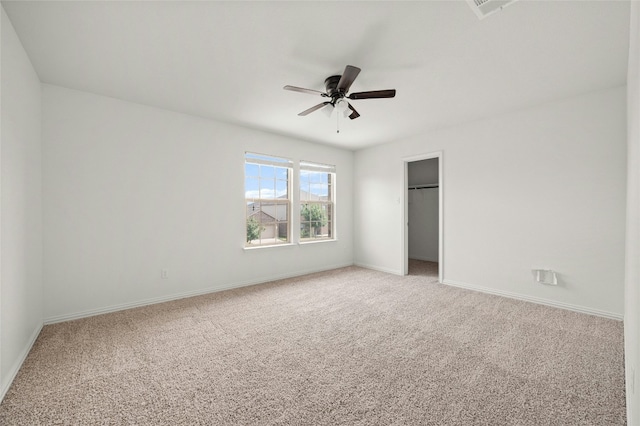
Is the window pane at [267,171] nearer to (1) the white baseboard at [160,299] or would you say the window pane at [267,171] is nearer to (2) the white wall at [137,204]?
(2) the white wall at [137,204]

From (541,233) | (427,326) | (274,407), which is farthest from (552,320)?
(274,407)

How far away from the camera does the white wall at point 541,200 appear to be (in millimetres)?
3102

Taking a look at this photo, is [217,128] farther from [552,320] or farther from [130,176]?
[552,320]

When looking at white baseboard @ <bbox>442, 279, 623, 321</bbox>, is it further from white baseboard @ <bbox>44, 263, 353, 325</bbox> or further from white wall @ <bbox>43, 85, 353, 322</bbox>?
white wall @ <bbox>43, 85, 353, 322</bbox>

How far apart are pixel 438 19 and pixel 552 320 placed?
3.27m

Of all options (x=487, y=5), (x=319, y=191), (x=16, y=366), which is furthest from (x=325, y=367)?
(x=319, y=191)

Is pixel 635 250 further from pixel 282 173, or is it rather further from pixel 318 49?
pixel 282 173

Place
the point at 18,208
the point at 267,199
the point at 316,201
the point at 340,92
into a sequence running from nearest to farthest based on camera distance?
1. the point at 18,208
2. the point at 340,92
3. the point at 267,199
4. the point at 316,201

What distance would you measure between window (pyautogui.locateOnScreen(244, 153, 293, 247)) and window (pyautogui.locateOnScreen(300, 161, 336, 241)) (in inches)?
15.1

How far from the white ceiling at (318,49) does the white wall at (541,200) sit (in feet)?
1.26

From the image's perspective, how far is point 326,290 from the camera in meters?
4.12

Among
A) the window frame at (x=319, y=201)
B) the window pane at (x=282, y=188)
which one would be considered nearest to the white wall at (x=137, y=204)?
the window pane at (x=282, y=188)

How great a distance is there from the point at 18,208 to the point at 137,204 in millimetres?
1214

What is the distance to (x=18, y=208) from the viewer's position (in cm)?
224
